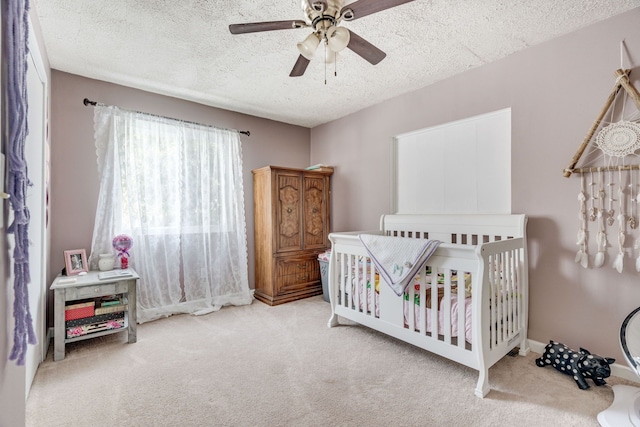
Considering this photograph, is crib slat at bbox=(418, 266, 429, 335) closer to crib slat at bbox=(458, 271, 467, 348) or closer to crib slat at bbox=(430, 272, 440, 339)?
crib slat at bbox=(430, 272, 440, 339)

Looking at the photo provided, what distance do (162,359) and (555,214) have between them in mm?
3028

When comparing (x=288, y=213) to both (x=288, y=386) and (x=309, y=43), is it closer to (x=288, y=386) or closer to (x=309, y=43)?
(x=288, y=386)

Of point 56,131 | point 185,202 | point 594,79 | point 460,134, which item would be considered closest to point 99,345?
point 185,202

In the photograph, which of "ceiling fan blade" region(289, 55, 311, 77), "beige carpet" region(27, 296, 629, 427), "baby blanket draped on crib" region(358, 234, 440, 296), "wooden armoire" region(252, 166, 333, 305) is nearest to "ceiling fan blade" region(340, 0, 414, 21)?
"ceiling fan blade" region(289, 55, 311, 77)

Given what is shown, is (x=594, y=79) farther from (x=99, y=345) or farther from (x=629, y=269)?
(x=99, y=345)

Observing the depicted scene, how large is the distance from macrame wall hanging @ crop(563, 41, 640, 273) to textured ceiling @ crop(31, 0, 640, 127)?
613mm

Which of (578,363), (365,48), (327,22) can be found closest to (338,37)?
(327,22)

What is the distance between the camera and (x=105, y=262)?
8.93ft

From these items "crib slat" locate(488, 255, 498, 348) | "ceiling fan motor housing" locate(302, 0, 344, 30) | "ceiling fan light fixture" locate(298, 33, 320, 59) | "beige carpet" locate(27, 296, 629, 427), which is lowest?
"beige carpet" locate(27, 296, 629, 427)

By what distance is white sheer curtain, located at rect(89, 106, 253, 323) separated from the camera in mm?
2865

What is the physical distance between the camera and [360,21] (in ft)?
6.51

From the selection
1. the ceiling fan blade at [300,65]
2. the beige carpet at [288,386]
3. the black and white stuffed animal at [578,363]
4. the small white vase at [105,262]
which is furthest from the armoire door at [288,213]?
the black and white stuffed animal at [578,363]

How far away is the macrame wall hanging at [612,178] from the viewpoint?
190 centimetres

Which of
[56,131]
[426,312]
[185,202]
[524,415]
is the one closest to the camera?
[524,415]
